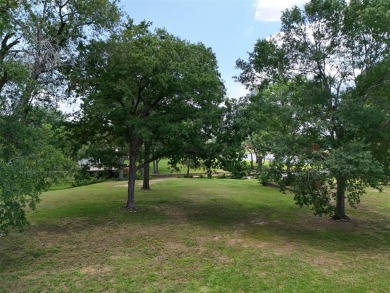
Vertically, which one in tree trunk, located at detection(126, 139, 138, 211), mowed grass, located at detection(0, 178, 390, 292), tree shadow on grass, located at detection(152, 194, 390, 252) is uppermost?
tree trunk, located at detection(126, 139, 138, 211)

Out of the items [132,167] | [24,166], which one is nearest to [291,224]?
[132,167]

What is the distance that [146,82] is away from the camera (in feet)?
35.8

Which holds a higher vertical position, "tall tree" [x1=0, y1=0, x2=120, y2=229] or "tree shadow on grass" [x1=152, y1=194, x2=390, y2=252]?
"tall tree" [x1=0, y1=0, x2=120, y2=229]

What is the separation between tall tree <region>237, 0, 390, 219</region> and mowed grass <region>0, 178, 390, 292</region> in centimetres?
144

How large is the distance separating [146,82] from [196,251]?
19.8 feet

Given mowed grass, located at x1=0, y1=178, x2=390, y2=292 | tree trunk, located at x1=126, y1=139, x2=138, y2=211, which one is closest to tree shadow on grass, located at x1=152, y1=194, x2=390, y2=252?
mowed grass, located at x1=0, y1=178, x2=390, y2=292

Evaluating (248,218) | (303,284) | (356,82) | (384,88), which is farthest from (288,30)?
(303,284)

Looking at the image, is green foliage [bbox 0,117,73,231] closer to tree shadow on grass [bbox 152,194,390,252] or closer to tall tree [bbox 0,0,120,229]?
tall tree [bbox 0,0,120,229]

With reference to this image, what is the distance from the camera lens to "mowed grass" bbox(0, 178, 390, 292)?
5.98m

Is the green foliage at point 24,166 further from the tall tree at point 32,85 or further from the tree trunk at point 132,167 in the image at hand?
the tree trunk at point 132,167

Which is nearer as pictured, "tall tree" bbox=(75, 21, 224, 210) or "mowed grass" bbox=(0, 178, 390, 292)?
"mowed grass" bbox=(0, 178, 390, 292)

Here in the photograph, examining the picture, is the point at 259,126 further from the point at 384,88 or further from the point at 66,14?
the point at 66,14

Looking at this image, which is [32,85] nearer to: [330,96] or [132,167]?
[132,167]

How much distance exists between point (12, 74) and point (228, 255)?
6.31 metres
